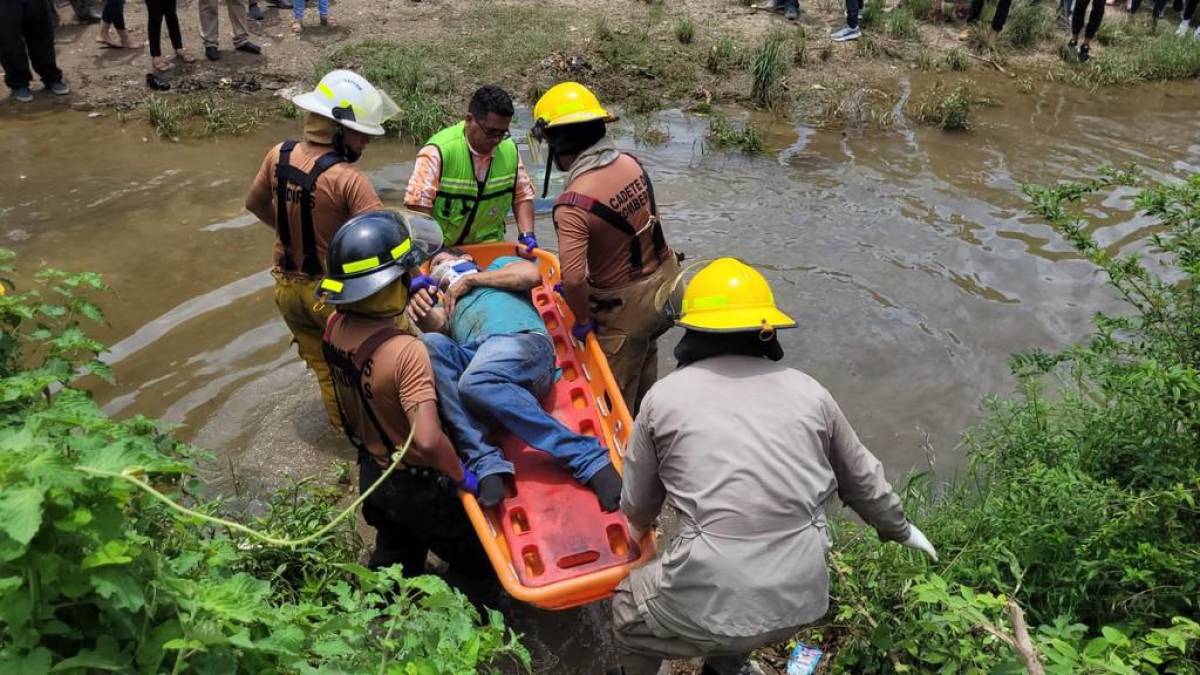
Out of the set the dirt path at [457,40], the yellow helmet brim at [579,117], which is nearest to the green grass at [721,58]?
the dirt path at [457,40]

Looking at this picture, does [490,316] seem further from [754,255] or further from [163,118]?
[163,118]

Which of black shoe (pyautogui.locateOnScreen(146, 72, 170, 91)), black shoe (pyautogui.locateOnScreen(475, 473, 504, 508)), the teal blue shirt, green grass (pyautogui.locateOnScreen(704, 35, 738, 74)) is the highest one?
green grass (pyautogui.locateOnScreen(704, 35, 738, 74))

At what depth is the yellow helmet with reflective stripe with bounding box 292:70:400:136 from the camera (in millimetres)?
3910

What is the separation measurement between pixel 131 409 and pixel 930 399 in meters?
5.22

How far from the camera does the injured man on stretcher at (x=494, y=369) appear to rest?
362 cm

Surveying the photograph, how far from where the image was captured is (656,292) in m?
4.26

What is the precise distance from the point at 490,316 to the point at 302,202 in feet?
3.50

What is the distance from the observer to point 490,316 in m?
4.06

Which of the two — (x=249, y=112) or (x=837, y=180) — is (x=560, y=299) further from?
(x=249, y=112)

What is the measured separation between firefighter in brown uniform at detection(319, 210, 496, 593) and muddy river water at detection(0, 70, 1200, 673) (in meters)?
0.82

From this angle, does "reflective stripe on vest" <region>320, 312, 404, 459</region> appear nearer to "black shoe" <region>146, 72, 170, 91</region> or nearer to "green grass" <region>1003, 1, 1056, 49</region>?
"black shoe" <region>146, 72, 170, 91</region>

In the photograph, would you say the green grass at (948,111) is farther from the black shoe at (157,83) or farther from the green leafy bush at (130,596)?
the green leafy bush at (130,596)

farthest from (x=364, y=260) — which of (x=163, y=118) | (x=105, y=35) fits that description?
(x=105, y=35)

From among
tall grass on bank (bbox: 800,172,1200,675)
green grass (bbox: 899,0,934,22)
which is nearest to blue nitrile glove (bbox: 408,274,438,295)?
tall grass on bank (bbox: 800,172,1200,675)
